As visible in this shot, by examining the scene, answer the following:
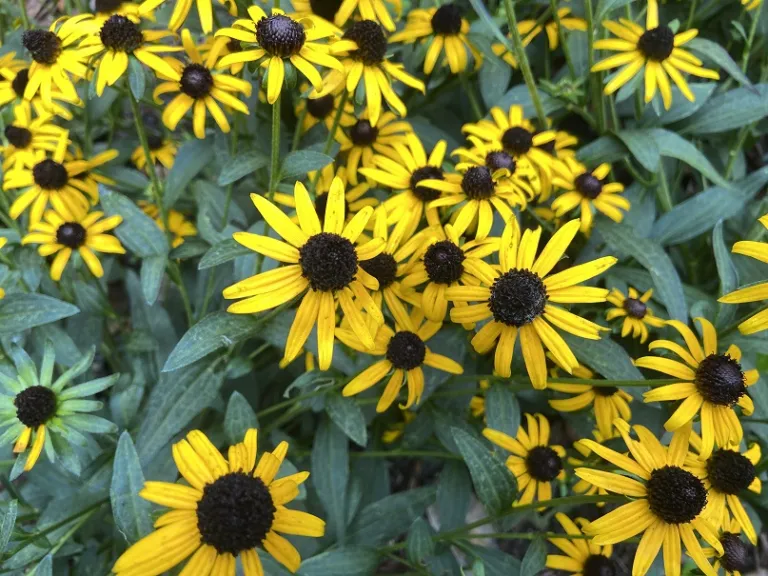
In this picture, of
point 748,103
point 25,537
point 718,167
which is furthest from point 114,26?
point 718,167

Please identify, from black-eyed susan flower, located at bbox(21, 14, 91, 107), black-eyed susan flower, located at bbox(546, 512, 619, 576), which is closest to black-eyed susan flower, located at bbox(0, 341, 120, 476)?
black-eyed susan flower, located at bbox(21, 14, 91, 107)

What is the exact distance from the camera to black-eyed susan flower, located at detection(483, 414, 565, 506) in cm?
161

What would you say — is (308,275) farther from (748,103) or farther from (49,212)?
(748,103)

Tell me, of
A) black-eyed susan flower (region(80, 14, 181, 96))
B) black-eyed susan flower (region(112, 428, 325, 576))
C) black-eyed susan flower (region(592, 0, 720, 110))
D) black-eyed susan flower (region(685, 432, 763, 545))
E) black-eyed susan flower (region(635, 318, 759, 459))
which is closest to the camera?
black-eyed susan flower (region(112, 428, 325, 576))

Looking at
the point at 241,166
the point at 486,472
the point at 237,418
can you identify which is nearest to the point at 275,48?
the point at 241,166

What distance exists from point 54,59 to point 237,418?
3.59ft

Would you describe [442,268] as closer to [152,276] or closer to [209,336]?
[209,336]

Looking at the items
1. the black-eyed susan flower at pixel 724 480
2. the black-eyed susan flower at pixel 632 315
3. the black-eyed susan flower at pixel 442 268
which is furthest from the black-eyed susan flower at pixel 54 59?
the black-eyed susan flower at pixel 724 480

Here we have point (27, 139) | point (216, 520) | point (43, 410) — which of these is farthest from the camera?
point (27, 139)

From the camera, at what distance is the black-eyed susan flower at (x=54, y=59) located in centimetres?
165

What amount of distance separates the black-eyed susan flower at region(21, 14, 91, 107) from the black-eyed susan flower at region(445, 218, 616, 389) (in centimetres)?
116

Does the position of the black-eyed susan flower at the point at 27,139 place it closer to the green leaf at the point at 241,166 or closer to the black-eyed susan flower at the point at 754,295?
the green leaf at the point at 241,166

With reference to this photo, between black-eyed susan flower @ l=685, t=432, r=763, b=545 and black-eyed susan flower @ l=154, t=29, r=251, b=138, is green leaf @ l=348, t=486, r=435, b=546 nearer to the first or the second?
black-eyed susan flower @ l=685, t=432, r=763, b=545

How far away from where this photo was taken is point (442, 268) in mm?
1420
